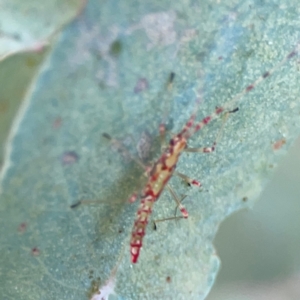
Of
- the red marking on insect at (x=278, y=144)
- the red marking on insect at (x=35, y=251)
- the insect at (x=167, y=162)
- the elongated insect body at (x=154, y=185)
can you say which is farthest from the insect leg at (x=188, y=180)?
the red marking on insect at (x=35, y=251)

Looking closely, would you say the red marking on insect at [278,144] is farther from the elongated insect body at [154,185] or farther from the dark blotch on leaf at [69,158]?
the dark blotch on leaf at [69,158]

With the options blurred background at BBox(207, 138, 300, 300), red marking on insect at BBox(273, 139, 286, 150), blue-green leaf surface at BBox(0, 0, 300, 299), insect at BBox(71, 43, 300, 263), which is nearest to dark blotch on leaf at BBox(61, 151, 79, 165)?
blue-green leaf surface at BBox(0, 0, 300, 299)

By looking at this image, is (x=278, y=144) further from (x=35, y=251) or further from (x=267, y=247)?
(x=35, y=251)

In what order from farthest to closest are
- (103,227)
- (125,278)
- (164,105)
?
(125,278)
(103,227)
(164,105)

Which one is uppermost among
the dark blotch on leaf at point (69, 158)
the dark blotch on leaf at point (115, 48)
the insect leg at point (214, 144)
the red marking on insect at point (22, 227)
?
the dark blotch on leaf at point (115, 48)

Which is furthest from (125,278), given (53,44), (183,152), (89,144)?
(53,44)

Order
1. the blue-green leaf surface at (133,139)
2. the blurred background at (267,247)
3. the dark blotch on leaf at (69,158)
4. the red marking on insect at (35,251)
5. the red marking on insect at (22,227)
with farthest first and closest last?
the blurred background at (267,247)
the red marking on insect at (35,251)
the red marking on insect at (22,227)
the dark blotch on leaf at (69,158)
the blue-green leaf surface at (133,139)

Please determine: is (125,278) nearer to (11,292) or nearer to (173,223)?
(173,223)
